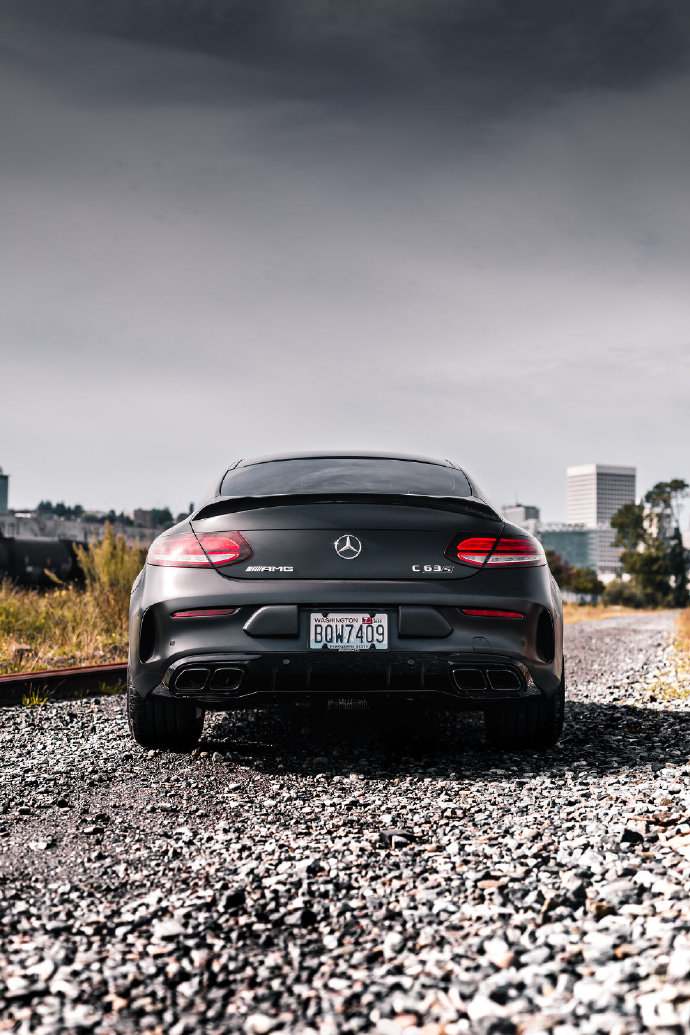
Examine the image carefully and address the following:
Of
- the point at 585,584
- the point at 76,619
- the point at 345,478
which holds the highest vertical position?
the point at 345,478

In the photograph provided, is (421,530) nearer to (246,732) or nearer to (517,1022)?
(246,732)

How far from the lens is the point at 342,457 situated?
5.43 m

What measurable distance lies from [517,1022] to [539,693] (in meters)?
2.56

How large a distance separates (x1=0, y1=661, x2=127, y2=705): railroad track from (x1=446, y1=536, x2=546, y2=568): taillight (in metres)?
3.77

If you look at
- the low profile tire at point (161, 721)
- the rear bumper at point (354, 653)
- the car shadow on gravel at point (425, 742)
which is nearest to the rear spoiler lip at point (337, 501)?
the rear bumper at point (354, 653)

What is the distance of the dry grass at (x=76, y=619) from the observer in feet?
28.3

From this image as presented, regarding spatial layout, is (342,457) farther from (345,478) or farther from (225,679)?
(225,679)

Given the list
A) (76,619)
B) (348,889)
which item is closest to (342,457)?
(348,889)

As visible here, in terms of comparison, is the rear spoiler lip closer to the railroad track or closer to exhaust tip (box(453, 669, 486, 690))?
exhaust tip (box(453, 669, 486, 690))

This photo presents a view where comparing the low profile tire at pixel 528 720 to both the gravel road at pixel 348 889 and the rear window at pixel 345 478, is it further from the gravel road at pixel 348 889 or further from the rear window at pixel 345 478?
the rear window at pixel 345 478

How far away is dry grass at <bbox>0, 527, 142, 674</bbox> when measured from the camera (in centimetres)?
863

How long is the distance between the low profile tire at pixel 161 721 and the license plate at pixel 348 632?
0.81m

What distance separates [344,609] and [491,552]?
30.7 inches

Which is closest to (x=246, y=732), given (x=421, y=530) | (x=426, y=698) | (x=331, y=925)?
(x=426, y=698)
